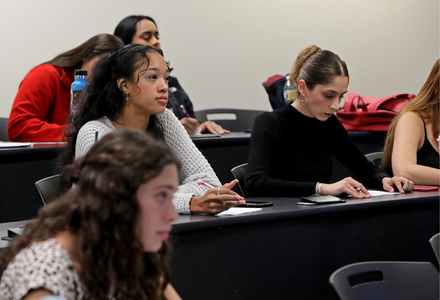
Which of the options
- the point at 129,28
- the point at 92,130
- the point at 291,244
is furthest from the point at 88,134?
the point at 129,28

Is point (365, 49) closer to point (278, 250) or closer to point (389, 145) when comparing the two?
point (389, 145)

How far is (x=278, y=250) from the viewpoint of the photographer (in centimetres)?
159

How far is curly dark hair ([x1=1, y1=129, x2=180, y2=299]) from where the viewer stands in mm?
748

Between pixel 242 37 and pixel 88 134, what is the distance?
2.87 meters

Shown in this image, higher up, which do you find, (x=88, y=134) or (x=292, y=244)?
(x=88, y=134)

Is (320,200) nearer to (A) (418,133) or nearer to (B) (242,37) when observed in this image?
(A) (418,133)

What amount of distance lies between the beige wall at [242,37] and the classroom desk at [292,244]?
2493mm

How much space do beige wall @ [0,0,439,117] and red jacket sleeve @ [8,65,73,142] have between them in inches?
44.6

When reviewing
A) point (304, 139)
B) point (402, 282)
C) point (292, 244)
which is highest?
point (304, 139)

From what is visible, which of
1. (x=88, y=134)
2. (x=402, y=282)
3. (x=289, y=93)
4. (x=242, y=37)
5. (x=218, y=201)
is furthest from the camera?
(x=242, y=37)

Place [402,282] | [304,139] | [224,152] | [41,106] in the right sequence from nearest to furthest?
[402,282]
[304,139]
[41,106]
[224,152]

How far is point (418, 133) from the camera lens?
225 cm

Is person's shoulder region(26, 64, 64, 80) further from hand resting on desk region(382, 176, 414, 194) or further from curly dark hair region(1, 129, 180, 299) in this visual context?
curly dark hair region(1, 129, 180, 299)

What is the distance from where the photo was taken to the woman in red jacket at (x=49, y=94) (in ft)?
7.92
